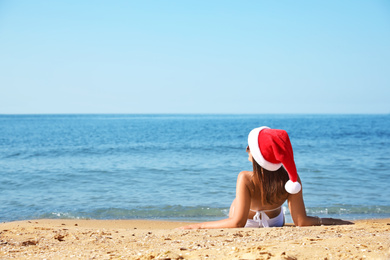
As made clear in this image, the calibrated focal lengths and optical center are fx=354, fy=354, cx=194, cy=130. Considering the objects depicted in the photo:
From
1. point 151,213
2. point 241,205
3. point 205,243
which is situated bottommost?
point 151,213

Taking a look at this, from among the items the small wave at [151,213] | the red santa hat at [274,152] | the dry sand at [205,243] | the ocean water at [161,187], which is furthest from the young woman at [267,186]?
the ocean water at [161,187]

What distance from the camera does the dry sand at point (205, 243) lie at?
3.04 meters

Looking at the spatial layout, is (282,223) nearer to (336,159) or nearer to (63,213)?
(63,213)

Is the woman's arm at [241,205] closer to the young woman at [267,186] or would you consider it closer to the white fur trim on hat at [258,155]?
the young woman at [267,186]

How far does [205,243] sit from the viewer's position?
3.61 metres

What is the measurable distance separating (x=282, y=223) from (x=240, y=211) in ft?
2.80

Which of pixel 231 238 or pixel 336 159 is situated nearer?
pixel 231 238

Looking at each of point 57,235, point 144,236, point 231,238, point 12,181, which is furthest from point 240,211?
point 12,181

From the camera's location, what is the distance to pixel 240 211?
401 cm

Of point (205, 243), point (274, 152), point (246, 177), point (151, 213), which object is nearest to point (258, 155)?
point (274, 152)

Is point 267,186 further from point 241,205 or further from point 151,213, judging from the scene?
point 151,213

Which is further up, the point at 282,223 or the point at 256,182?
the point at 256,182

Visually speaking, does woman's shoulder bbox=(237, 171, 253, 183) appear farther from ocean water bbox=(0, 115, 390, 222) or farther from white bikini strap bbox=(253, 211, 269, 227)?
ocean water bbox=(0, 115, 390, 222)

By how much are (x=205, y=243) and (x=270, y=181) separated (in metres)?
0.98
